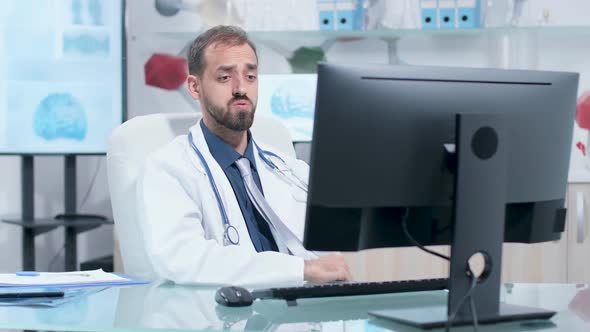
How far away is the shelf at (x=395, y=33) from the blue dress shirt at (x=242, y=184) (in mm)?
1752

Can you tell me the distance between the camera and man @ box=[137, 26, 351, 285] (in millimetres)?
1691

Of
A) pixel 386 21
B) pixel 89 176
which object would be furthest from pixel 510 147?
pixel 89 176

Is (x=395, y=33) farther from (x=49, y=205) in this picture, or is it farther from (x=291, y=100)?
(x=49, y=205)

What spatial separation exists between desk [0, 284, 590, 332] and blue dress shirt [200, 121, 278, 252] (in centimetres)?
47

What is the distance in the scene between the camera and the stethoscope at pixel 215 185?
6.51 feet

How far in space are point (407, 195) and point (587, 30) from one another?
2771mm

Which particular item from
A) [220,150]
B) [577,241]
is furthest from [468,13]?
[220,150]

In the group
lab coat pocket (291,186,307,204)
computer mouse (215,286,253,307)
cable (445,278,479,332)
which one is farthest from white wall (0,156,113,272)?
cable (445,278,479,332)

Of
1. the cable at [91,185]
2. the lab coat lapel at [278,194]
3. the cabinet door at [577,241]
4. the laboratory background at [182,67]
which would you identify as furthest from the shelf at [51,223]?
the cabinet door at [577,241]

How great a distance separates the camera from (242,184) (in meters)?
2.14

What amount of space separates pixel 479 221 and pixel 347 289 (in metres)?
0.31

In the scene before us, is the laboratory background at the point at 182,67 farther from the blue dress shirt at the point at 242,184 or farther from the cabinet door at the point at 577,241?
the blue dress shirt at the point at 242,184

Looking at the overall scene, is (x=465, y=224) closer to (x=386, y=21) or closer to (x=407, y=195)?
(x=407, y=195)

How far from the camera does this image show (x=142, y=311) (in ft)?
4.35
